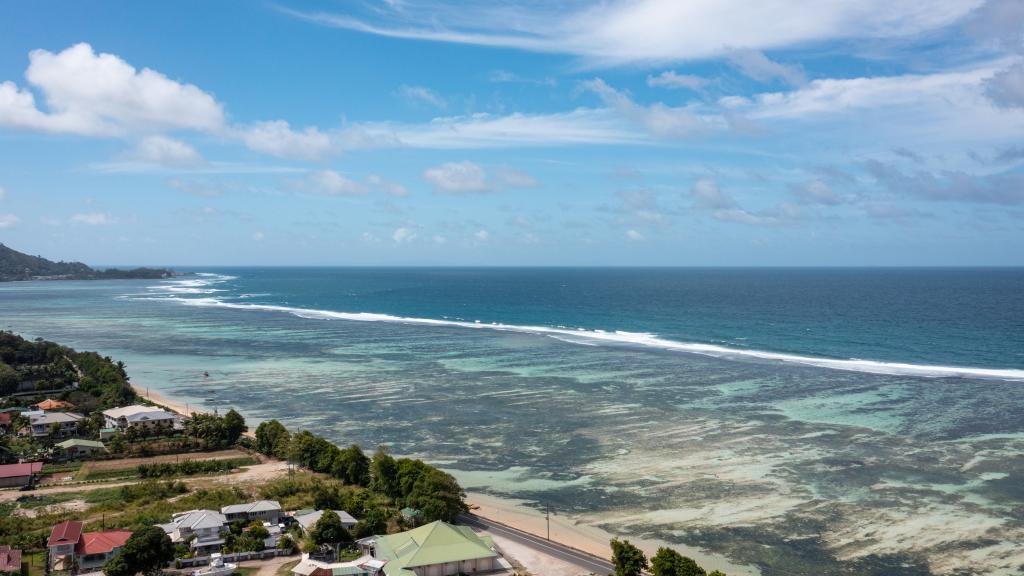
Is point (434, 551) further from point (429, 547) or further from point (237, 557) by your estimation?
point (237, 557)

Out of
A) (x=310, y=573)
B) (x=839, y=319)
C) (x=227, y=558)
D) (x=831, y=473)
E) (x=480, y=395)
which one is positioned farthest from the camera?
(x=839, y=319)

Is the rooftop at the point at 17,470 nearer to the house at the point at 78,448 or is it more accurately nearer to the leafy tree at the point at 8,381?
the house at the point at 78,448

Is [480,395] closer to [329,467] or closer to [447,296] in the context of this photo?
[329,467]

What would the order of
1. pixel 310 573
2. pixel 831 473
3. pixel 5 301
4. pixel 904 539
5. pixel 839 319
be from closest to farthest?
1. pixel 310 573
2. pixel 904 539
3. pixel 831 473
4. pixel 839 319
5. pixel 5 301

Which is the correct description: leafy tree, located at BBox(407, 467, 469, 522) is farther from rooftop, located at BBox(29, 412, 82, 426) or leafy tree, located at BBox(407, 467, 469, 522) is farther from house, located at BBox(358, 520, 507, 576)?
rooftop, located at BBox(29, 412, 82, 426)

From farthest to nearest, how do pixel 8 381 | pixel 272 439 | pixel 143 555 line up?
pixel 8 381, pixel 272 439, pixel 143 555

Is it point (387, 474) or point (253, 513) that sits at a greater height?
point (387, 474)

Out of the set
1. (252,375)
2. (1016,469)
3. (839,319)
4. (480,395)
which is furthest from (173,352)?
(839,319)

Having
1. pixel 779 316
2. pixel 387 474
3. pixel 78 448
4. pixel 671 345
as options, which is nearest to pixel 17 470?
pixel 78 448
